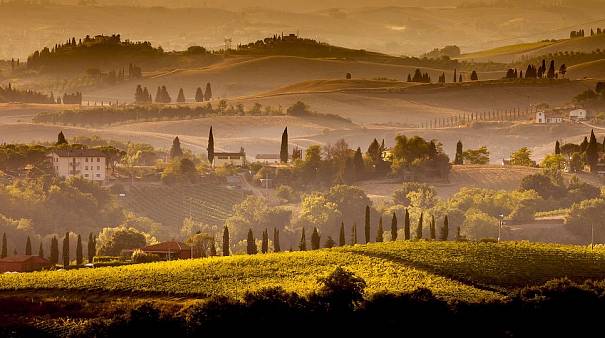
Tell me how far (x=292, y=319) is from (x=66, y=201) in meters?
115

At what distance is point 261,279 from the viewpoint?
94125mm

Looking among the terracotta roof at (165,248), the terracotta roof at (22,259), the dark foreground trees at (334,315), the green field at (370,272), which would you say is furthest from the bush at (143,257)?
the dark foreground trees at (334,315)

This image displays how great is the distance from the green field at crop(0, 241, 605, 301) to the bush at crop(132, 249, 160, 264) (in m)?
8.93

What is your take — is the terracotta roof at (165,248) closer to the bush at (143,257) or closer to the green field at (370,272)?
the bush at (143,257)

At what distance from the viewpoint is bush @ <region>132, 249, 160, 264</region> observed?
11006cm

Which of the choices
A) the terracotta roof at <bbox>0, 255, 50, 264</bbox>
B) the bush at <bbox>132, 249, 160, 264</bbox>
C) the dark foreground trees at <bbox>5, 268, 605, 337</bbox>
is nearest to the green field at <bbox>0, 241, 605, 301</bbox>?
the dark foreground trees at <bbox>5, 268, 605, 337</bbox>

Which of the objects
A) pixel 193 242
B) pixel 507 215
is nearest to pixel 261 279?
pixel 193 242

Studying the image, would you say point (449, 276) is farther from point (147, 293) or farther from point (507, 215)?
point (507, 215)

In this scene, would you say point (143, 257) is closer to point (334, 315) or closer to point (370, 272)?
point (370, 272)

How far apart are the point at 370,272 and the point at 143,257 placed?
Result: 1924cm

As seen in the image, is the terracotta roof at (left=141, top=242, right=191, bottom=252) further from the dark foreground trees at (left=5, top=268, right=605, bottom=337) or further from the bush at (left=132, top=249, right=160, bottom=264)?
the dark foreground trees at (left=5, top=268, right=605, bottom=337)

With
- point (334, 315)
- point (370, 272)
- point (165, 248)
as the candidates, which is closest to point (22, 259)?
point (165, 248)

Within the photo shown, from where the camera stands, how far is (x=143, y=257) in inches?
4363

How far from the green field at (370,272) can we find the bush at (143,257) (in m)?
8.93
